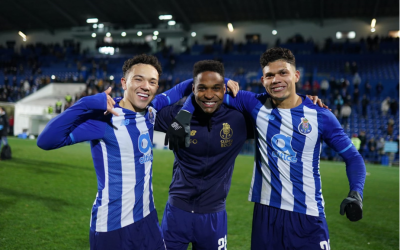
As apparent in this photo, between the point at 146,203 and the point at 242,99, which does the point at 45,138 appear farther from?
the point at 242,99

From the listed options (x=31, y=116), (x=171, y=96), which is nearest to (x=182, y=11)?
(x=31, y=116)

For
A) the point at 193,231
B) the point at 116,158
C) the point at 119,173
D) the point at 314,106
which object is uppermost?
the point at 314,106

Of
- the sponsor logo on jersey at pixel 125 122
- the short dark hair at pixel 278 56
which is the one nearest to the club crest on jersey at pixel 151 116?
the sponsor logo on jersey at pixel 125 122

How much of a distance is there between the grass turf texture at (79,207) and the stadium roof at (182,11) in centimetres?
2157

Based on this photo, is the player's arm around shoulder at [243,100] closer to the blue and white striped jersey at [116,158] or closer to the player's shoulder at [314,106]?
the player's shoulder at [314,106]

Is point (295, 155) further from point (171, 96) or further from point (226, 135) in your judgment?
point (171, 96)

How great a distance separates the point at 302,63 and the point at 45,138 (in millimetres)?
28144

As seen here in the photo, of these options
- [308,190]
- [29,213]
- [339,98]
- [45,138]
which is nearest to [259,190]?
[308,190]

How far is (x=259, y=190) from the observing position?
2836 millimetres

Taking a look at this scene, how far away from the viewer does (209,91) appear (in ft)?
9.05

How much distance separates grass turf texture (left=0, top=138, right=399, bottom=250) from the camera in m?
5.02

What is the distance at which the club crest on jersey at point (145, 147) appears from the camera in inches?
104

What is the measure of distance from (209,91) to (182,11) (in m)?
31.4

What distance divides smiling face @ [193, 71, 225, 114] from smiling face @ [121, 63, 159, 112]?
14.9 inches
